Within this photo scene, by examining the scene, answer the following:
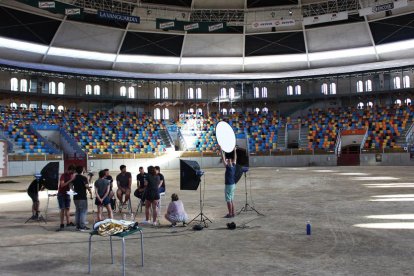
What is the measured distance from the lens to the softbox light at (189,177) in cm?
1121

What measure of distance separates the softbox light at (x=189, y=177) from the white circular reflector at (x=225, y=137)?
1116mm

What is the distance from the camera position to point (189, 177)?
1128 centimetres

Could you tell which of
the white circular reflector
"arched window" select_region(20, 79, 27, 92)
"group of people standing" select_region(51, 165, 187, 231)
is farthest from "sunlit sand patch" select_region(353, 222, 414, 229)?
"arched window" select_region(20, 79, 27, 92)

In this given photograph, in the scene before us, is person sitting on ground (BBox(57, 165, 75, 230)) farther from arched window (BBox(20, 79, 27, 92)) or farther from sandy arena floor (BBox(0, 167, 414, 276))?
arched window (BBox(20, 79, 27, 92))

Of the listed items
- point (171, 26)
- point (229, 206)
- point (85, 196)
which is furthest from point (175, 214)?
point (171, 26)

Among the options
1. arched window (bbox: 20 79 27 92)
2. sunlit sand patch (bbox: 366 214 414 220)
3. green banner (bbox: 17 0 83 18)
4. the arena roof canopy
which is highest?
the arena roof canopy

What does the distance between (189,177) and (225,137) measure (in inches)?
70.1

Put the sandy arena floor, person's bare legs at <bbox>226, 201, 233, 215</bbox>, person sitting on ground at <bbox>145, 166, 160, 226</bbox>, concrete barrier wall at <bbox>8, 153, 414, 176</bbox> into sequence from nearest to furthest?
1. the sandy arena floor
2. person sitting on ground at <bbox>145, 166, 160, 226</bbox>
3. person's bare legs at <bbox>226, 201, 233, 215</bbox>
4. concrete barrier wall at <bbox>8, 153, 414, 176</bbox>

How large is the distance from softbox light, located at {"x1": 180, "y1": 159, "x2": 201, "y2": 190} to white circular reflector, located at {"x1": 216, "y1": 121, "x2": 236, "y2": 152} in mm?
1116

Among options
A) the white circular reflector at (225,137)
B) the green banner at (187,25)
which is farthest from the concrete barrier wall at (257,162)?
the white circular reflector at (225,137)

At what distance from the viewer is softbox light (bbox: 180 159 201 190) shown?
11211 millimetres

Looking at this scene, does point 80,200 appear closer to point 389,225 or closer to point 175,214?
point 175,214

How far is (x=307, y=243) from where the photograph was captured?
28.2 feet

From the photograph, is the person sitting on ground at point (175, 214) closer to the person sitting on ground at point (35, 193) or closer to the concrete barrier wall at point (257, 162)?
the person sitting on ground at point (35, 193)
